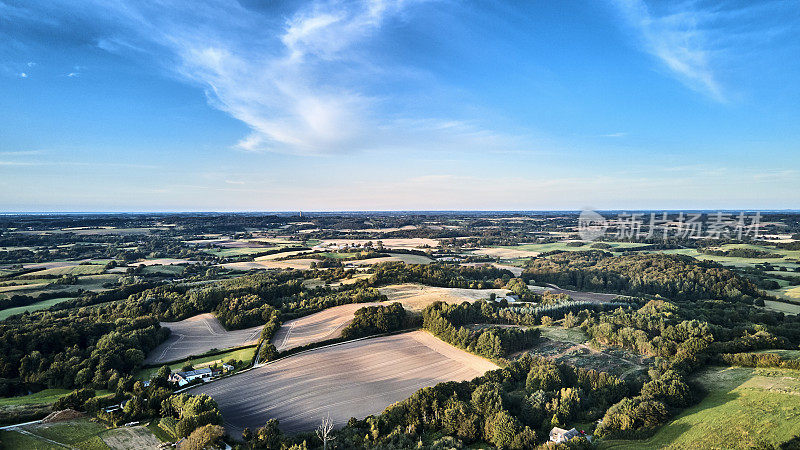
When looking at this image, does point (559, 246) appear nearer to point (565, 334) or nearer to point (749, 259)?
point (749, 259)

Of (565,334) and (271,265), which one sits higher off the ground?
(565,334)

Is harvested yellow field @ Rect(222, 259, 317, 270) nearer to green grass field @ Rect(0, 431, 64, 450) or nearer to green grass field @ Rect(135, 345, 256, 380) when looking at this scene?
green grass field @ Rect(135, 345, 256, 380)

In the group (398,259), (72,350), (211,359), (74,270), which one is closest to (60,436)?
(211,359)

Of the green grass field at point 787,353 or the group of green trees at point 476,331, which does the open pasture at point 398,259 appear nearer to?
the group of green trees at point 476,331

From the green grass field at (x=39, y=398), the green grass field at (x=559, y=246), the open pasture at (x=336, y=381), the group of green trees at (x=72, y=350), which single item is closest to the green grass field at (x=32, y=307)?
the group of green trees at (x=72, y=350)

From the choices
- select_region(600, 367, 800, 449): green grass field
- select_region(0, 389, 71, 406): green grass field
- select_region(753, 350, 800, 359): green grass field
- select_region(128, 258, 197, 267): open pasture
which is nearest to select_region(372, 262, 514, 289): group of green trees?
select_region(753, 350, 800, 359): green grass field
